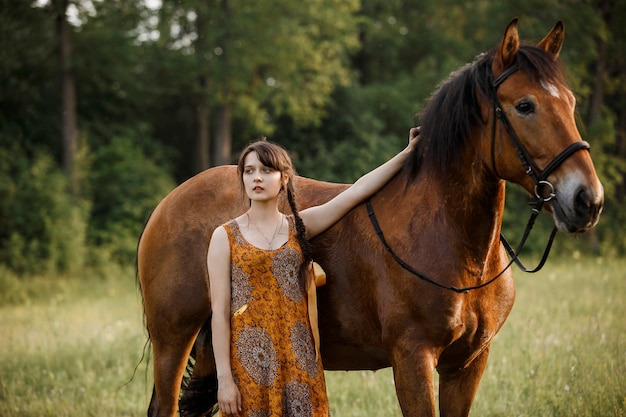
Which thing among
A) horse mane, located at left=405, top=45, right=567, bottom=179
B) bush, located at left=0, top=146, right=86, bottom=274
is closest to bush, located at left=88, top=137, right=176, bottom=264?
bush, located at left=0, top=146, right=86, bottom=274

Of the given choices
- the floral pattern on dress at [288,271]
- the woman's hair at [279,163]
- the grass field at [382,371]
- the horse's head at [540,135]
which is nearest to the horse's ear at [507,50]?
the horse's head at [540,135]

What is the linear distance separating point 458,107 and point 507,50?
350mm

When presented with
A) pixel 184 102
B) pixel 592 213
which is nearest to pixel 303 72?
pixel 184 102

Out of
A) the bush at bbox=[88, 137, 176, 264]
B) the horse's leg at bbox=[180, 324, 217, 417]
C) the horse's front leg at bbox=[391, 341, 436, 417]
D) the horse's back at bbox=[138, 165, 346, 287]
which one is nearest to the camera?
the horse's front leg at bbox=[391, 341, 436, 417]

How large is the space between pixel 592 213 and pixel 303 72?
63.7ft

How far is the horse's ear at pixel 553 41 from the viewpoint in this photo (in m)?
3.02

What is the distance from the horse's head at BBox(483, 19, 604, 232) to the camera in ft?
8.55

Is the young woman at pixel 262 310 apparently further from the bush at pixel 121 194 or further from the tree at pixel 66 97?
the tree at pixel 66 97

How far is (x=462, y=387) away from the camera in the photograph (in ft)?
11.2

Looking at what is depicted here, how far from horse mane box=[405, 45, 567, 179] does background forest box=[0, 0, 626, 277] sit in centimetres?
1321

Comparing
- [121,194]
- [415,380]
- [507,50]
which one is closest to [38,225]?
[121,194]

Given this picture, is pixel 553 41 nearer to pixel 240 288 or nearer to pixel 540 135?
pixel 540 135

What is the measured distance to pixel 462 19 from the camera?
25.3 meters

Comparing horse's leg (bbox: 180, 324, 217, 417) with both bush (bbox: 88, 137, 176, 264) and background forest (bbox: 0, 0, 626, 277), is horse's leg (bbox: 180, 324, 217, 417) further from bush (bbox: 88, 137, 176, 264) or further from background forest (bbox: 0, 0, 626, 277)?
bush (bbox: 88, 137, 176, 264)
